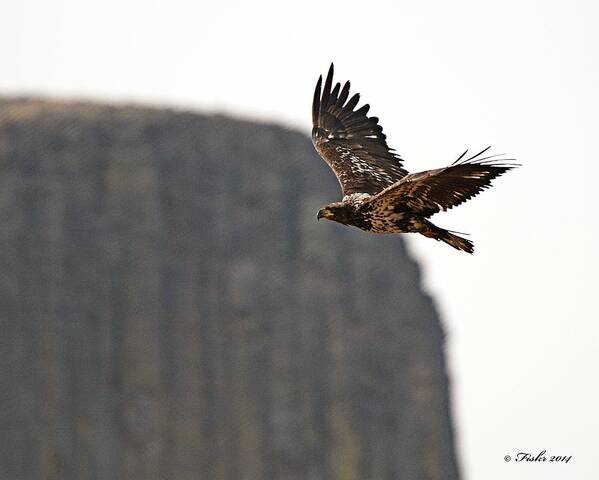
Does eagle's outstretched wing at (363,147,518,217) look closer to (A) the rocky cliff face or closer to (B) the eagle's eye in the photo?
(B) the eagle's eye

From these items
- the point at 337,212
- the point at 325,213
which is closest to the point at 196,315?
the point at 325,213

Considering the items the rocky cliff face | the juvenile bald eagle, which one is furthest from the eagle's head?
the rocky cliff face

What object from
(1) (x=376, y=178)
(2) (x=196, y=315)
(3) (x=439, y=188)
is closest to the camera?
(3) (x=439, y=188)

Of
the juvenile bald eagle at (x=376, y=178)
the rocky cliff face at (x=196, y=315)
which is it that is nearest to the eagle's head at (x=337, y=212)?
the juvenile bald eagle at (x=376, y=178)

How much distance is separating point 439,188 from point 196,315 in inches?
1728

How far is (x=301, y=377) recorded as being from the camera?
199ft

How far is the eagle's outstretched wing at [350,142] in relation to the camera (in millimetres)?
17812

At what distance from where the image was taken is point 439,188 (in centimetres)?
1450

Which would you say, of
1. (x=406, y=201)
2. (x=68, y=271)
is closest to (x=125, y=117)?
(x=68, y=271)

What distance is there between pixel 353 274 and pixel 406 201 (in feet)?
150

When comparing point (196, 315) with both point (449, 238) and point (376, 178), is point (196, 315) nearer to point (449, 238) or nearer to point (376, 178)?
point (376, 178)

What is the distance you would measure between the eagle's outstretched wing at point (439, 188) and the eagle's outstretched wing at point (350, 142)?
2278 millimetres

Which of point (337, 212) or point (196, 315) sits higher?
point (196, 315)

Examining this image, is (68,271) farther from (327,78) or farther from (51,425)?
(327,78)
